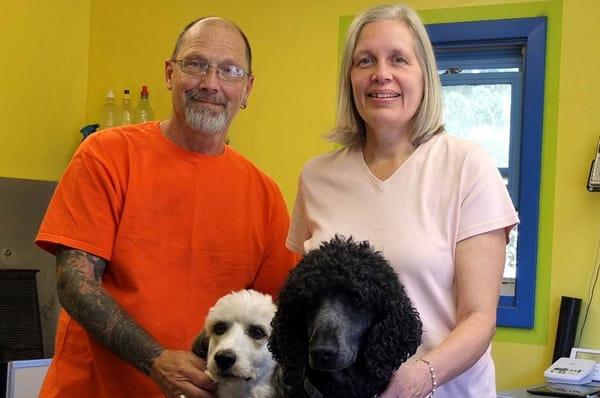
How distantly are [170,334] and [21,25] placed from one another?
2436 millimetres

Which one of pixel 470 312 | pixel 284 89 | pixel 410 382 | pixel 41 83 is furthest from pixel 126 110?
pixel 410 382

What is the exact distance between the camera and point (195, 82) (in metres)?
1.83

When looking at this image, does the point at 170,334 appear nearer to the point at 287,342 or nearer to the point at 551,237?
the point at 287,342

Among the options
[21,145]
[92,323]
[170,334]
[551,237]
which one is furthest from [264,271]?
[21,145]

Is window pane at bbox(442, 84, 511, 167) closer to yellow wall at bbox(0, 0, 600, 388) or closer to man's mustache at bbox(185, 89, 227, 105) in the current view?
yellow wall at bbox(0, 0, 600, 388)

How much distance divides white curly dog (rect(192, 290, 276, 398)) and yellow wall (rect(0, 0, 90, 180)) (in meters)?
2.27

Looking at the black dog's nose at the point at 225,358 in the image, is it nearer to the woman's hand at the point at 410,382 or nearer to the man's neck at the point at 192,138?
the woman's hand at the point at 410,382

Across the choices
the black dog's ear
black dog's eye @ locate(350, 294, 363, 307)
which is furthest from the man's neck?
black dog's eye @ locate(350, 294, 363, 307)

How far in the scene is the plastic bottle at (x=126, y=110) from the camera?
3.88m

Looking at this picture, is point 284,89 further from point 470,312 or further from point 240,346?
point 470,312

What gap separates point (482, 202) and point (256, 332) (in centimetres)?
53

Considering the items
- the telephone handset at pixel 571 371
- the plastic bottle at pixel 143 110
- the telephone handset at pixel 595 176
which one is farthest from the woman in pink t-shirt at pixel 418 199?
the plastic bottle at pixel 143 110

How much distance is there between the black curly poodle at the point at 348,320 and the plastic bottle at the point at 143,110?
2833 millimetres

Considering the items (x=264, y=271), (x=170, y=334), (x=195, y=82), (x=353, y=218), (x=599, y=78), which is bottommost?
(x=170, y=334)
